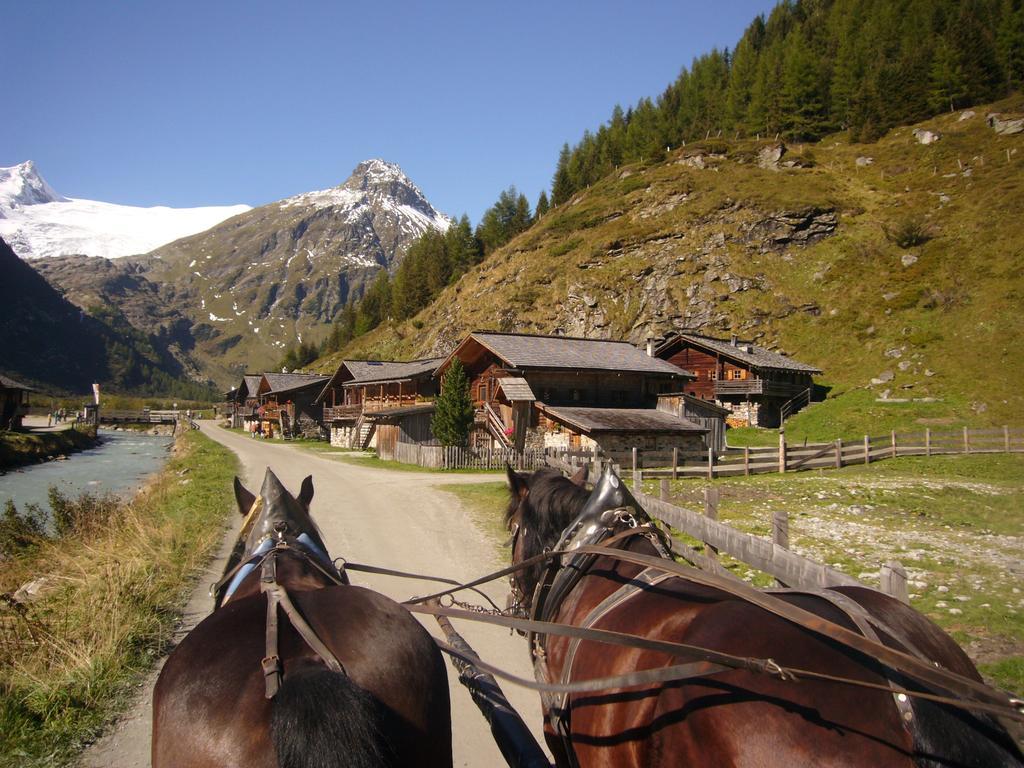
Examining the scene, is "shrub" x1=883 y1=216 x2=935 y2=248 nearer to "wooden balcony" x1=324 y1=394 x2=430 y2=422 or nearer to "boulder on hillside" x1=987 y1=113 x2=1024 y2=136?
"boulder on hillside" x1=987 y1=113 x2=1024 y2=136

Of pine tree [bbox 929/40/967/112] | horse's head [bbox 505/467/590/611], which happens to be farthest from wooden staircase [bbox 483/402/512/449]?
pine tree [bbox 929/40/967/112]

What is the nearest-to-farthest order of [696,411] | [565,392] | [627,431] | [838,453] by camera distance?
[838,453], [627,431], [565,392], [696,411]

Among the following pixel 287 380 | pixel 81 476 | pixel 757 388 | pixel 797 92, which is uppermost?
pixel 797 92

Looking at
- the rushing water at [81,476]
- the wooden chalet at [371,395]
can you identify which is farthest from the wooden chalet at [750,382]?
the rushing water at [81,476]

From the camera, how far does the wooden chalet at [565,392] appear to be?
29.9 meters

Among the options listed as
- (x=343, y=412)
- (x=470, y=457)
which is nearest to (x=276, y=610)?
(x=470, y=457)

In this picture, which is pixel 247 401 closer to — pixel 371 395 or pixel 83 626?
pixel 371 395

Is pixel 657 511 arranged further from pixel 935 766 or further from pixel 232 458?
pixel 232 458

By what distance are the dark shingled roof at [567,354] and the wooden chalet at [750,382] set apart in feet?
21.1

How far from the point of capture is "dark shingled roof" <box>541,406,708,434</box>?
28.6 m

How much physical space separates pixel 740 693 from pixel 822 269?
60.4m

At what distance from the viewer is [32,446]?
1556 inches

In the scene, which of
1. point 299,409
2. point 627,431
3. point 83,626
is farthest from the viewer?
point 299,409

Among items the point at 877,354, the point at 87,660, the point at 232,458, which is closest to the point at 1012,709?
the point at 87,660
